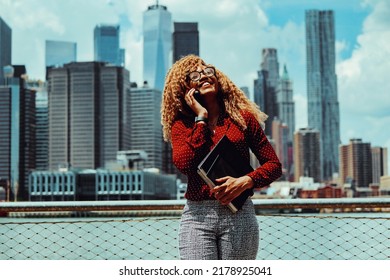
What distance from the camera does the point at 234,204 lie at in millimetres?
1894

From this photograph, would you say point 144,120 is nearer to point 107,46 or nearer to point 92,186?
point 107,46

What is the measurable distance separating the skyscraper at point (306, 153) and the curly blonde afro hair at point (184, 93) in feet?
210

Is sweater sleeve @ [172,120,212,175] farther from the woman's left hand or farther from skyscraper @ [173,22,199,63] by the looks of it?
skyscraper @ [173,22,199,63]

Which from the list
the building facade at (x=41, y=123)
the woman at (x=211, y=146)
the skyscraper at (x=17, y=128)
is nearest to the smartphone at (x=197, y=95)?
the woman at (x=211, y=146)

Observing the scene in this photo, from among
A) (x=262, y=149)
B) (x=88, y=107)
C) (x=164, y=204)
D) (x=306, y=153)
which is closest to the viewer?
(x=262, y=149)

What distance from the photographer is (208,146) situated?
1924 millimetres

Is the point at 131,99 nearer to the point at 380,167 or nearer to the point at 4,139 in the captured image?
the point at 4,139

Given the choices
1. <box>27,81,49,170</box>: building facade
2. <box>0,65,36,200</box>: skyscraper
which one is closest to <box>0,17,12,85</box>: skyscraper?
<box>0,65,36,200</box>: skyscraper

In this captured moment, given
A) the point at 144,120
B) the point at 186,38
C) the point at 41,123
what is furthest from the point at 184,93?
the point at 144,120

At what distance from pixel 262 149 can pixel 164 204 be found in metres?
0.92

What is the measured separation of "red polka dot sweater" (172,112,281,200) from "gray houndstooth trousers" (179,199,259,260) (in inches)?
1.8

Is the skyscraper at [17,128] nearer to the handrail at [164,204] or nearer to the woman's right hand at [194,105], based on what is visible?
the handrail at [164,204]
